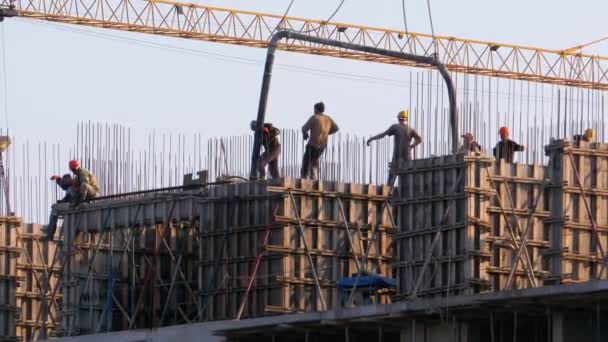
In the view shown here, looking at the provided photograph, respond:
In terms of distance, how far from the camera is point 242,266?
5309 centimetres

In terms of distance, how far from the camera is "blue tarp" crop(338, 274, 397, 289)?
47.2m

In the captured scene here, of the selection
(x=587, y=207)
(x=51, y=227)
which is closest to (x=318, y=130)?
(x=587, y=207)

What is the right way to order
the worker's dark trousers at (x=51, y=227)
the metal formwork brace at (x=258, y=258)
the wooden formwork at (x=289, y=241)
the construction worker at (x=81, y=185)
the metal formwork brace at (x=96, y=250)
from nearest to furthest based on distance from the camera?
the metal formwork brace at (x=258, y=258) < the wooden formwork at (x=289, y=241) < the metal formwork brace at (x=96, y=250) < the construction worker at (x=81, y=185) < the worker's dark trousers at (x=51, y=227)

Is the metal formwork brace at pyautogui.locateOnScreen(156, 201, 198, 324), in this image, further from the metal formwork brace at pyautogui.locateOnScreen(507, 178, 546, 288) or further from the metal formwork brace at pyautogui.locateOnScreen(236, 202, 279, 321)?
the metal formwork brace at pyautogui.locateOnScreen(507, 178, 546, 288)

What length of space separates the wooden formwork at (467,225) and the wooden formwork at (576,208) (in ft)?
2.25

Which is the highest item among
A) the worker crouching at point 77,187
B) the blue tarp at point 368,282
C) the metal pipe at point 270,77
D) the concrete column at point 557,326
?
the metal pipe at point 270,77

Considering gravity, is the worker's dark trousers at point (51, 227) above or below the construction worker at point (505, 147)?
below

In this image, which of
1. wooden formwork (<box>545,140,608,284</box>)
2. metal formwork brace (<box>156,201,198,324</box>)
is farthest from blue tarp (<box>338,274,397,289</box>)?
metal formwork brace (<box>156,201,198,324</box>)

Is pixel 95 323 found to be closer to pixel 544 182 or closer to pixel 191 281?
pixel 191 281

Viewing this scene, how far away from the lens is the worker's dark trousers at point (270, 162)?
179 ft

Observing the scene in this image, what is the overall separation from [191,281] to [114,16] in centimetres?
4984

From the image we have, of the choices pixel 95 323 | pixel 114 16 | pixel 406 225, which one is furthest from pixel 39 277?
pixel 114 16

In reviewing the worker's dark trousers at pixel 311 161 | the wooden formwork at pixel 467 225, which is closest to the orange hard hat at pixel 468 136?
the wooden formwork at pixel 467 225

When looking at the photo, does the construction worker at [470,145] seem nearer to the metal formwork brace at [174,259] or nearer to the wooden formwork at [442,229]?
the wooden formwork at [442,229]
